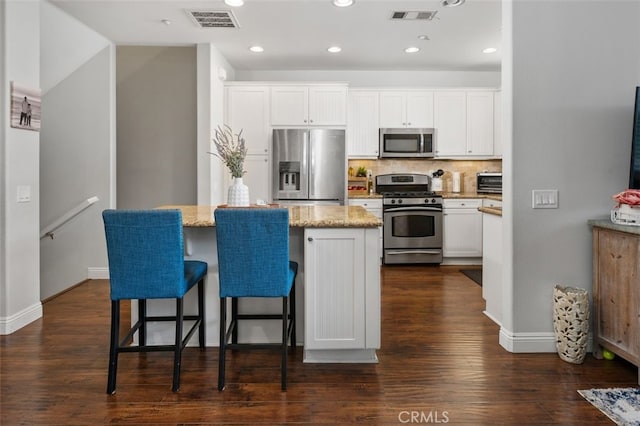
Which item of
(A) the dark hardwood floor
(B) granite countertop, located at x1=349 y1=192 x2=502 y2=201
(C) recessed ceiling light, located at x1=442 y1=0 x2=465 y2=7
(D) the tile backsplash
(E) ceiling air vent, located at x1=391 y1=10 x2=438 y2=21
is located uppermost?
(E) ceiling air vent, located at x1=391 y1=10 x2=438 y2=21

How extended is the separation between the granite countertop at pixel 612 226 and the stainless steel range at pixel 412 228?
2903 millimetres

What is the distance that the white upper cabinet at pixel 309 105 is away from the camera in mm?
5531

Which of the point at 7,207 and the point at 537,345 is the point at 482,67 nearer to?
the point at 537,345

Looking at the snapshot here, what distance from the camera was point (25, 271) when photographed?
3.38 m

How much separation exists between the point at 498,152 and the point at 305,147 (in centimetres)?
273

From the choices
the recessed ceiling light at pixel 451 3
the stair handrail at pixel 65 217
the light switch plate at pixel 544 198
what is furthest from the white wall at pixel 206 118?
the light switch plate at pixel 544 198

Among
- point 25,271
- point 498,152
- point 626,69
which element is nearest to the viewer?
point 626,69

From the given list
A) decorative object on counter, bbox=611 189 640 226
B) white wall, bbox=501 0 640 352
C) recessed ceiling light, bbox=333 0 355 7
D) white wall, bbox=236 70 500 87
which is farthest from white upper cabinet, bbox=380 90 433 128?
decorative object on counter, bbox=611 189 640 226

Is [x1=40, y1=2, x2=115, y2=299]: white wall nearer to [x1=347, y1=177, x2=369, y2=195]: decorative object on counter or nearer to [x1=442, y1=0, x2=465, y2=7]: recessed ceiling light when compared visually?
[x1=347, y1=177, x2=369, y2=195]: decorative object on counter

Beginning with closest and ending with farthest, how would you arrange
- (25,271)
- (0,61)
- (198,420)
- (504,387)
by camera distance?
(198,420) → (504,387) → (0,61) → (25,271)

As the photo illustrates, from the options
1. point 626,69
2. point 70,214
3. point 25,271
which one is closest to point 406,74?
point 626,69

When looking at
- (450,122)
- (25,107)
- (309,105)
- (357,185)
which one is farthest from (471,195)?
(25,107)

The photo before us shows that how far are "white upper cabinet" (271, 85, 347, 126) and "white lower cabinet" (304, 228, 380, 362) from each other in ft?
10.7

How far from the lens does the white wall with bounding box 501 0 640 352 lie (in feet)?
9.04
